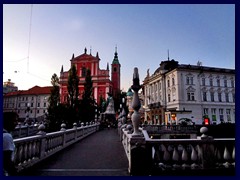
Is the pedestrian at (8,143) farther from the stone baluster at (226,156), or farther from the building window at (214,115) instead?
the building window at (214,115)

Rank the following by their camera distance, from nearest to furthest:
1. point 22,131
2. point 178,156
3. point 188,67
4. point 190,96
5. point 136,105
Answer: point 178,156, point 136,105, point 22,131, point 190,96, point 188,67

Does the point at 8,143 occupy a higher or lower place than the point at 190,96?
lower

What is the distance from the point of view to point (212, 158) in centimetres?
440

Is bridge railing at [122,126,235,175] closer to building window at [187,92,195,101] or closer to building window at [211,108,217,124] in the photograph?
building window at [187,92,195,101]

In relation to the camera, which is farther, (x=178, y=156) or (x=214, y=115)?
(x=214, y=115)

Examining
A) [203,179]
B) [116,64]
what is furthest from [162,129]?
[116,64]

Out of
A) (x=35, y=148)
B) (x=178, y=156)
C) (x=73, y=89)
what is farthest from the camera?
(x=73, y=89)

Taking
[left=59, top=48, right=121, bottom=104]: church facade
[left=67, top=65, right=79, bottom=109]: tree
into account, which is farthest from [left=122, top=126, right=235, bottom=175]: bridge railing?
[left=59, top=48, right=121, bottom=104]: church facade

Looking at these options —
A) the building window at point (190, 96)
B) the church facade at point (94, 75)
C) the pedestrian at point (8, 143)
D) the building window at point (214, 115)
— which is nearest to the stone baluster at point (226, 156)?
the pedestrian at point (8, 143)

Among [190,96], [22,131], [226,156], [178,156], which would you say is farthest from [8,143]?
[190,96]

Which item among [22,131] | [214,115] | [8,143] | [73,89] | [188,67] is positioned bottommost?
[22,131]

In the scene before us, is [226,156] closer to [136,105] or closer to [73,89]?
[136,105]

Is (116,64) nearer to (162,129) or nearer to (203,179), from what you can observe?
(162,129)

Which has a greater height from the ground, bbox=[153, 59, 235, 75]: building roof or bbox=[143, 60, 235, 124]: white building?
bbox=[153, 59, 235, 75]: building roof
